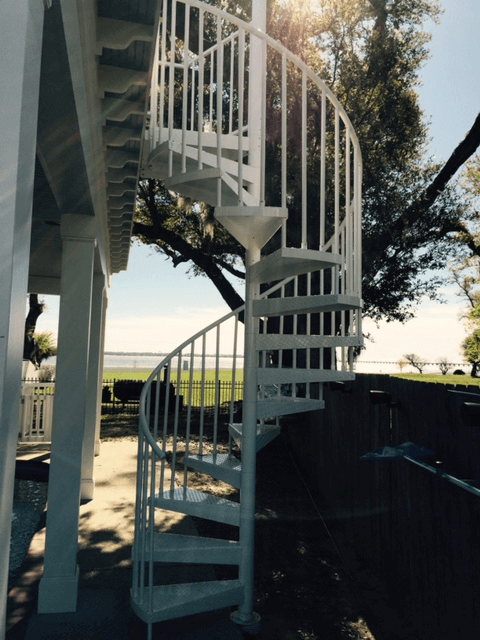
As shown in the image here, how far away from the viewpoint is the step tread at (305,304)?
3021mm

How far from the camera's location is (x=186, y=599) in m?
2.80

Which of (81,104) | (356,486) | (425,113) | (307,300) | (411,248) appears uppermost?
(425,113)

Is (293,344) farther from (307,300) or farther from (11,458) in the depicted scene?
(11,458)

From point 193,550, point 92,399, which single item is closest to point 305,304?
point 193,550

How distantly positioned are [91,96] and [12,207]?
175 centimetres

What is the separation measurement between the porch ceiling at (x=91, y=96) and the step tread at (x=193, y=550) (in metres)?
2.06

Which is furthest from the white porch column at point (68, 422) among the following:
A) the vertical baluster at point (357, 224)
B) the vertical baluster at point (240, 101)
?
the vertical baluster at point (357, 224)

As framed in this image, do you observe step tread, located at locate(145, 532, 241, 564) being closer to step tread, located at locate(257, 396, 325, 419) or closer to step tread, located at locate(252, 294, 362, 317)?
step tread, located at locate(257, 396, 325, 419)

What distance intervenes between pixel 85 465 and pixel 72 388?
7.53 feet

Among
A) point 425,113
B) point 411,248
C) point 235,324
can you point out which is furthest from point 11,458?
point 425,113

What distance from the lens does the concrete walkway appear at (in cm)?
281

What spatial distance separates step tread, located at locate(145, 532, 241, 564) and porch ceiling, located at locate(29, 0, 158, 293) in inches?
81.0

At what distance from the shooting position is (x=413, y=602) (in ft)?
9.04

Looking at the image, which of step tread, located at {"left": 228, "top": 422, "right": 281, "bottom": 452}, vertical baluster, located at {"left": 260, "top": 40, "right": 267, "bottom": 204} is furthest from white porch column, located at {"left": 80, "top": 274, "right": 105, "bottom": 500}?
vertical baluster, located at {"left": 260, "top": 40, "right": 267, "bottom": 204}
